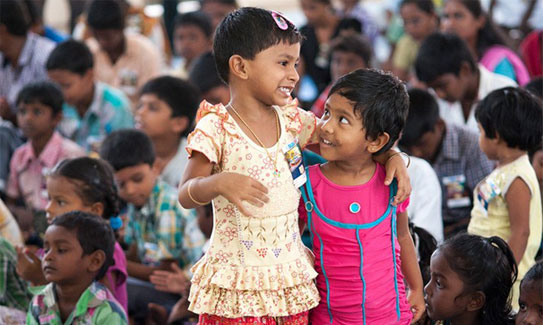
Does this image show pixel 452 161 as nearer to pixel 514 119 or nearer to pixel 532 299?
pixel 514 119

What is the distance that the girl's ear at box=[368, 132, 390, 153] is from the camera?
210 cm

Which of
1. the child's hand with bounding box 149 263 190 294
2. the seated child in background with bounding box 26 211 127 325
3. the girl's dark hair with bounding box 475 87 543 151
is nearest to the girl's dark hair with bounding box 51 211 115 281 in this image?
the seated child in background with bounding box 26 211 127 325

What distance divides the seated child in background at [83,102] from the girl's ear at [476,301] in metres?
2.71

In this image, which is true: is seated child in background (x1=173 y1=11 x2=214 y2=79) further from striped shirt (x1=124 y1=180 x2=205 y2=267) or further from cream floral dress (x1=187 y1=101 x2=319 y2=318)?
cream floral dress (x1=187 y1=101 x2=319 y2=318)

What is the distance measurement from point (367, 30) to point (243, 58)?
4.66 metres

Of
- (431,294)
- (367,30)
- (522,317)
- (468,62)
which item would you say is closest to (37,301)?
(431,294)

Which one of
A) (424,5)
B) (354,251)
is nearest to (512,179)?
(354,251)

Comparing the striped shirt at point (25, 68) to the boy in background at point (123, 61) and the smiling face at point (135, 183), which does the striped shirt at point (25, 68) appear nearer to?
the boy in background at point (123, 61)

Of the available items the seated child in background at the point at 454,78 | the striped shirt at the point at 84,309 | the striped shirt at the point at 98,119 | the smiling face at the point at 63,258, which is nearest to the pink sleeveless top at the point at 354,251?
the striped shirt at the point at 84,309

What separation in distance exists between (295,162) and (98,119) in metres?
2.74

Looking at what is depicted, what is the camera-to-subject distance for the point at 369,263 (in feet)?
6.89

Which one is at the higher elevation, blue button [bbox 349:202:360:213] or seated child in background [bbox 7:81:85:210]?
blue button [bbox 349:202:360:213]

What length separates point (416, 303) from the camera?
7.32 feet

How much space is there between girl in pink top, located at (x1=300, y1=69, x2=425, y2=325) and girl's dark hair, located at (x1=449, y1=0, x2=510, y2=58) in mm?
2999
